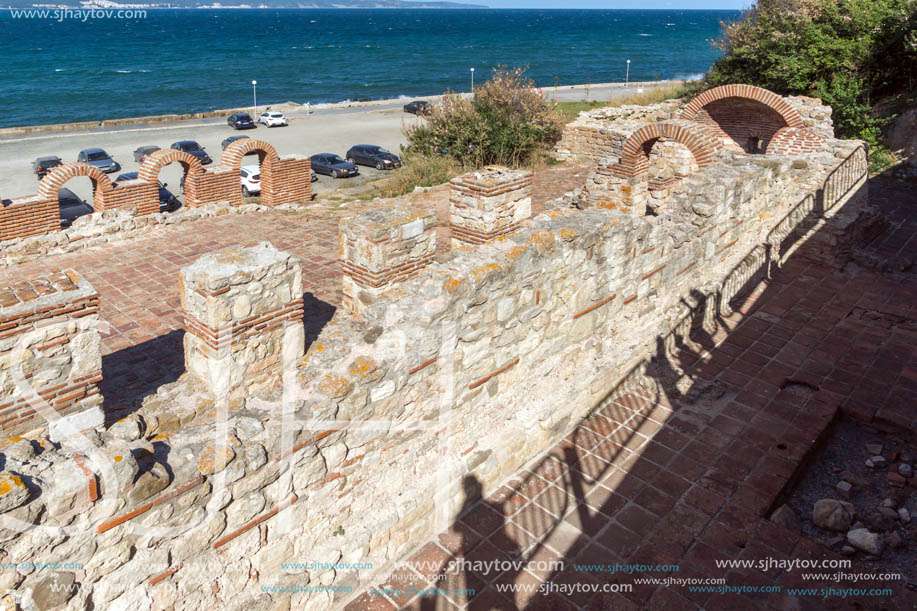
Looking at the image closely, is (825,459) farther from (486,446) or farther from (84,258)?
(84,258)

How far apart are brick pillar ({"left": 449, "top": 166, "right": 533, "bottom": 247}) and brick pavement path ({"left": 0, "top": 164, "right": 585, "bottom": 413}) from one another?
214 centimetres

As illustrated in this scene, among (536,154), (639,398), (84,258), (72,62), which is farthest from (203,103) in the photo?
(639,398)

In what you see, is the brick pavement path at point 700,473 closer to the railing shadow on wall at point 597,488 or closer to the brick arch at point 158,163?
the railing shadow on wall at point 597,488

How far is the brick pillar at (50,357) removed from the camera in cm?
490

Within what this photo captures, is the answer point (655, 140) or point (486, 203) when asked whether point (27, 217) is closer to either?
point (486, 203)

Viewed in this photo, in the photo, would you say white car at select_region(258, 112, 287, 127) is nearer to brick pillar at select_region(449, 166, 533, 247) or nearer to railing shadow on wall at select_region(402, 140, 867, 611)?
brick pillar at select_region(449, 166, 533, 247)

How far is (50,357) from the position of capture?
195 inches

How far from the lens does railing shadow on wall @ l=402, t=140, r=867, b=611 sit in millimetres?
5770

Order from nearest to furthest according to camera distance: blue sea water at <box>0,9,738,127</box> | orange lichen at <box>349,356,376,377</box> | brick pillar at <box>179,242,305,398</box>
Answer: orange lichen at <box>349,356,376,377</box>, brick pillar at <box>179,242,305,398</box>, blue sea water at <box>0,9,738,127</box>

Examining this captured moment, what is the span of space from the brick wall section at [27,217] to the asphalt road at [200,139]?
57.8 ft

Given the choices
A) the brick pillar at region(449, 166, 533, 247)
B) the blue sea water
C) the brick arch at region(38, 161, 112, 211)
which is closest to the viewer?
the brick pillar at region(449, 166, 533, 247)

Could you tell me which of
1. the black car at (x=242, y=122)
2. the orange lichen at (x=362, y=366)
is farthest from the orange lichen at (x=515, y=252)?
the black car at (x=242, y=122)

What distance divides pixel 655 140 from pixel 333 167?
75.0ft

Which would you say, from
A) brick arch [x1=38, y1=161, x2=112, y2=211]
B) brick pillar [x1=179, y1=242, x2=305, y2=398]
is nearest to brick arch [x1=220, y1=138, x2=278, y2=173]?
brick arch [x1=38, y1=161, x2=112, y2=211]
